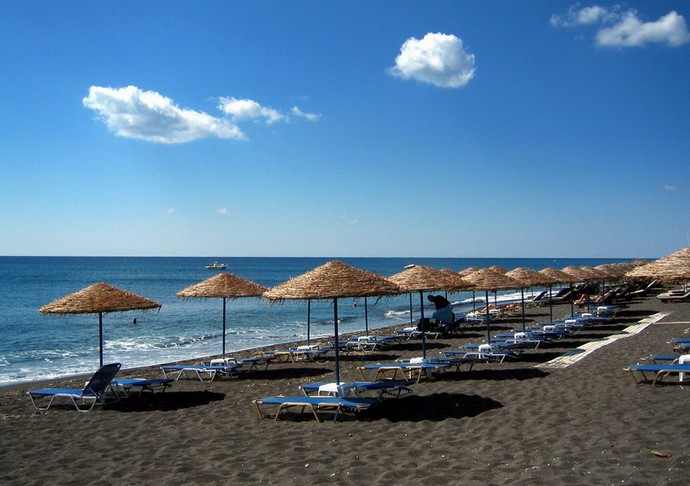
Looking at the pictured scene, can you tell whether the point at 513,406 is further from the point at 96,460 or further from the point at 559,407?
the point at 96,460

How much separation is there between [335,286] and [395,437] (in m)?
2.36

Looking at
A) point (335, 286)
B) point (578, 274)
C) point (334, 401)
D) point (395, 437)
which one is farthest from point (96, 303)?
point (578, 274)

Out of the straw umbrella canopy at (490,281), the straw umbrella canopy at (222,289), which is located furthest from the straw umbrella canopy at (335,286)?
the straw umbrella canopy at (490,281)

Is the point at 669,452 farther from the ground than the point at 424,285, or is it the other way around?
the point at 424,285

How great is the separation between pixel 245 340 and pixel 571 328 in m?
11.9

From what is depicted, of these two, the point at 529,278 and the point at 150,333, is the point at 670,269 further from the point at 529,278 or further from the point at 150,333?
the point at 150,333

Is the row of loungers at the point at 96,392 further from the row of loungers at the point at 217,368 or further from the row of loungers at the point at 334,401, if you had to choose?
the row of loungers at the point at 334,401

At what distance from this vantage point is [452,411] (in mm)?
7680

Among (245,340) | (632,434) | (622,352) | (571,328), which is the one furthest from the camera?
(245,340)

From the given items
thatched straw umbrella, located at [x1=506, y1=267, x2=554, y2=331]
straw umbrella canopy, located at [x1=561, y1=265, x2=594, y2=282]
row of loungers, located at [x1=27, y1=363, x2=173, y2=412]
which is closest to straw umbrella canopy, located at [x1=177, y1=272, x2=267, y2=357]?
row of loungers, located at [x1=27, y1=363, x2=173, y2=412]

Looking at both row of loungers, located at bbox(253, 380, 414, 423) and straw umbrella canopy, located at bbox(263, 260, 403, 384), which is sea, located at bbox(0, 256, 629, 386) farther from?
row of loungers, located at bbox(253, 380, 414, 423)

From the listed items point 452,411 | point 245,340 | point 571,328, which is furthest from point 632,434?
point 245,340

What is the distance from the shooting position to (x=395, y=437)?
6.55m

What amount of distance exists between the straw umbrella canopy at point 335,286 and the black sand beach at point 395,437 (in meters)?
1.60
